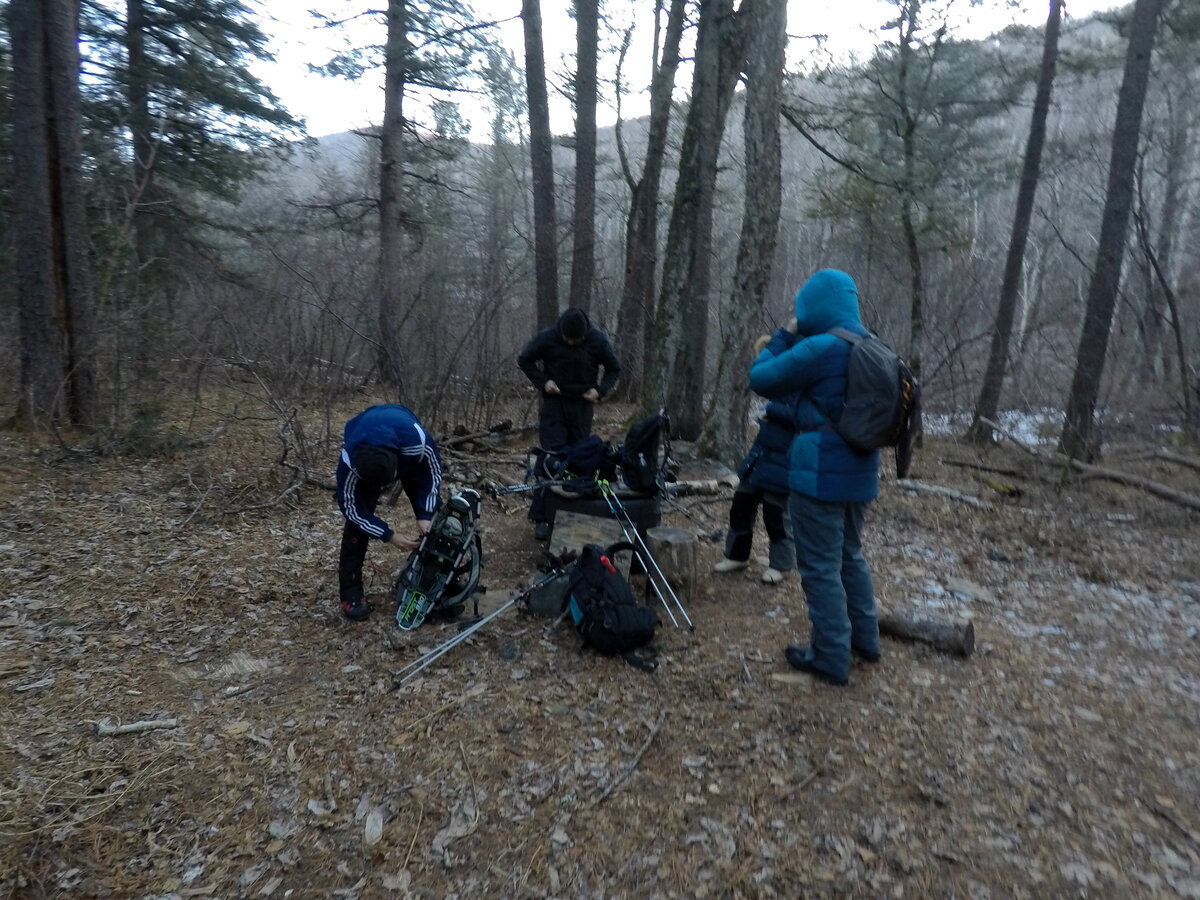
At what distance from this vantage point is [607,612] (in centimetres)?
427

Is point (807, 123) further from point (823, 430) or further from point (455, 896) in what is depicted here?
point (455, 896)

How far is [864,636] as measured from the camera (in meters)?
4.19

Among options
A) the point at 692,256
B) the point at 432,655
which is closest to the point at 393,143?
the point at 692,256

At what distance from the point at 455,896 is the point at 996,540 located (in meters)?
5.90

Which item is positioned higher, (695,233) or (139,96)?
(139,96)

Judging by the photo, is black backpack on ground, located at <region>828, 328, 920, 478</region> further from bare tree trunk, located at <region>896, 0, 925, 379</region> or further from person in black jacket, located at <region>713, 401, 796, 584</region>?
bare tree trunk, located at <region>896, 0, 925, 379</region>

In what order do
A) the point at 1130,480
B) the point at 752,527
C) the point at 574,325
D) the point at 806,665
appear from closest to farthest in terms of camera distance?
the point at 806,665 → the point at 752,527 → the point at 574,325 → the point at 1130,480

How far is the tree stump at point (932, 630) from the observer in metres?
4.39

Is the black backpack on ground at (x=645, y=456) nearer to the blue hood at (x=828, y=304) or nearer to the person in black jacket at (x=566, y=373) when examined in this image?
the person in black jacket at (x=566, y=373)

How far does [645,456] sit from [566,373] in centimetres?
147

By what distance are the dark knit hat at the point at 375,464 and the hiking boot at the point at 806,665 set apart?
8.07 feet

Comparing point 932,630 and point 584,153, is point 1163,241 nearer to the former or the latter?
point 584,153

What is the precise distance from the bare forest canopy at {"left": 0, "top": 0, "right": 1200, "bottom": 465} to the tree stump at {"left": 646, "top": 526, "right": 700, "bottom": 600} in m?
3.17

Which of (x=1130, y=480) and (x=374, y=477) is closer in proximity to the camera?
(x=374, y=477)
